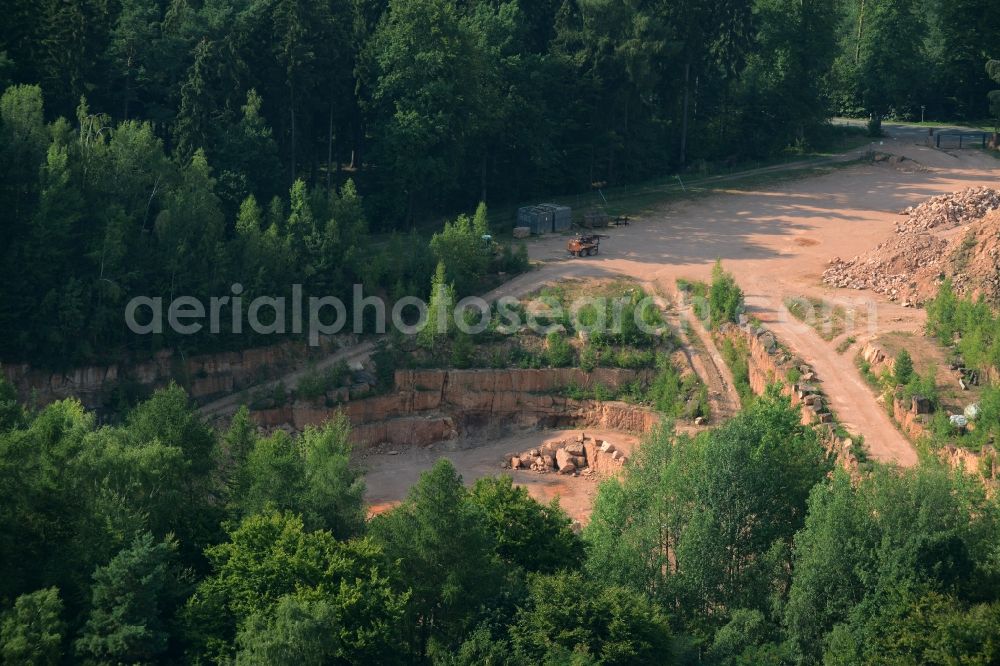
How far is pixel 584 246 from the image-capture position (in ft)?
247

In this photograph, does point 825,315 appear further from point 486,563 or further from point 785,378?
point 486,563

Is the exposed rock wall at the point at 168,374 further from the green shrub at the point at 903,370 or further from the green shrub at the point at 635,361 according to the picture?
the green shrub at the point at 903,370

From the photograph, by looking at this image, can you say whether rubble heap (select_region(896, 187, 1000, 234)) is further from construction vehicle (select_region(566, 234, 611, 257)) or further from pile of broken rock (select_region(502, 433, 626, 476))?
pile of broken rock (select_region(502, 433, 626, 476))

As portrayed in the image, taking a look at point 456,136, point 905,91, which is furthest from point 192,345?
point 905,91

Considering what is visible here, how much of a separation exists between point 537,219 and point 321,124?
12.4 metres

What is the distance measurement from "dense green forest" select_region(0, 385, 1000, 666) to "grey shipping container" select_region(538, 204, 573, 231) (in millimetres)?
32295

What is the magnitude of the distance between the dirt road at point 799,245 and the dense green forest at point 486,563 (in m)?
12.8

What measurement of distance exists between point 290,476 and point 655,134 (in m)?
49.2

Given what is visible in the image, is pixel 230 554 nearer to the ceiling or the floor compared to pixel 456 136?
nearer to the floor

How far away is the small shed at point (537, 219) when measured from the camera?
79.3 meters

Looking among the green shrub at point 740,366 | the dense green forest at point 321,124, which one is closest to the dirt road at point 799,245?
the green shrub at point 740,366

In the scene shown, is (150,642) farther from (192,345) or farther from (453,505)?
(192,345)

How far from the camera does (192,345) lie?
66.2m

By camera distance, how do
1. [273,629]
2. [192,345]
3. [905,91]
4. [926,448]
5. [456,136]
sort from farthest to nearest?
[905,91] < [456,136] < [192,345] < [926,448] < [273,629]
